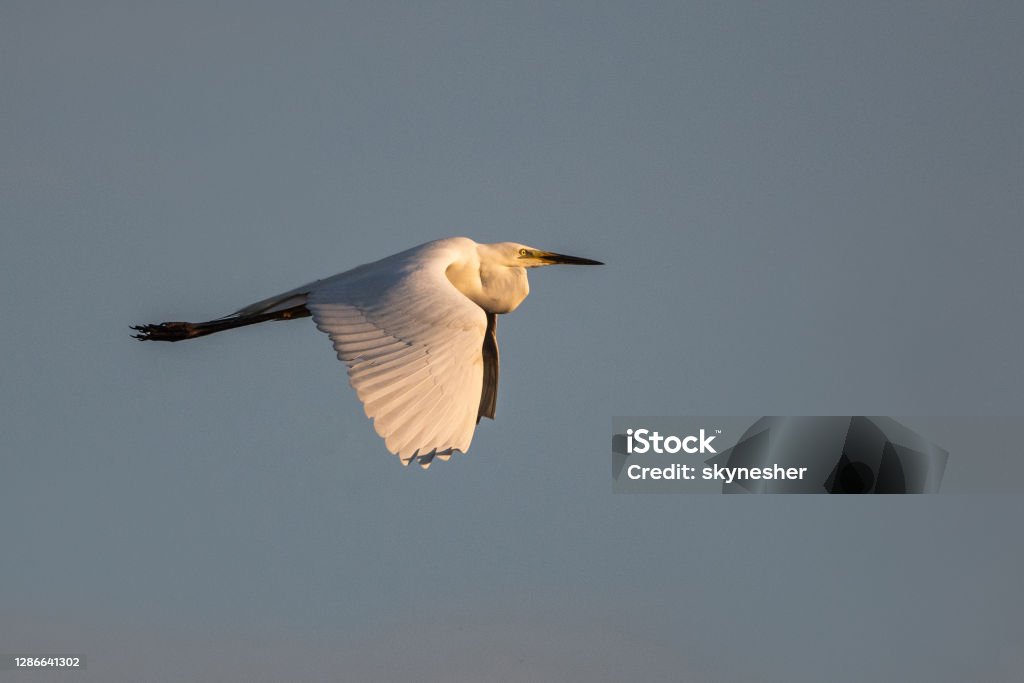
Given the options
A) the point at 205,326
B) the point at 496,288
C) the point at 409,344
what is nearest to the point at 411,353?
the point at 409,344

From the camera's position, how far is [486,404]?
16.0 meters

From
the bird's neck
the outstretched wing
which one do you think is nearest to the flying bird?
the outstretched wing

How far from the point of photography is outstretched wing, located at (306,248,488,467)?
12797 mm

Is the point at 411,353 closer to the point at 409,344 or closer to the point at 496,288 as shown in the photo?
the point at 409,344

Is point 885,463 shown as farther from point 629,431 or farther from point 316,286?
point 316,286

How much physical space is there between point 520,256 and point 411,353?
3.87m

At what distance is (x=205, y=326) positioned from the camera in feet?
56.9

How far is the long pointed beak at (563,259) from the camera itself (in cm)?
1738

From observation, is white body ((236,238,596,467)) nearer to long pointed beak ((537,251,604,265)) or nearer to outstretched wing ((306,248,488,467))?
outstretched wing ((306,248,488,467))

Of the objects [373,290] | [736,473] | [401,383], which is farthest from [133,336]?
[736,473]

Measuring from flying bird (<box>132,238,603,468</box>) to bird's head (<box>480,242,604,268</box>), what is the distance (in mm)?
435

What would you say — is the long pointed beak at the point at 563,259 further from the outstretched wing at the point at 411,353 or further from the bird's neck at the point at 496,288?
the outstretched wing at the point at 411,353


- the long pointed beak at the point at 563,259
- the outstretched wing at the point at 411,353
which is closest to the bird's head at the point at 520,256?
the long pointed beak at the point at 563,259

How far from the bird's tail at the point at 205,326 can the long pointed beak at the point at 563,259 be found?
2.62 metres
